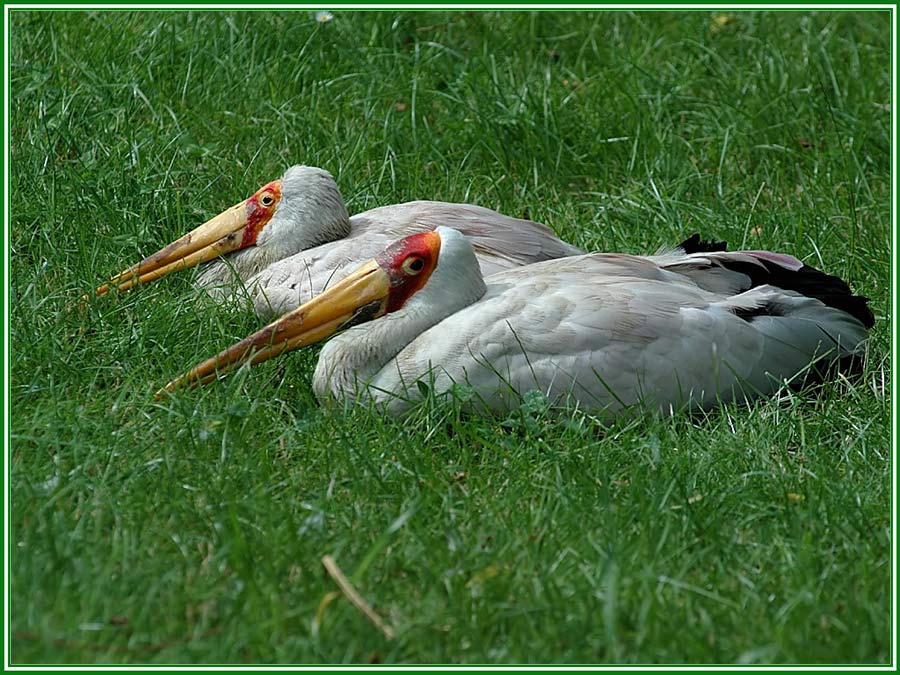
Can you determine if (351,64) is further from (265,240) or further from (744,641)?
(744,641)

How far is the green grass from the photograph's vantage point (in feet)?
10.7


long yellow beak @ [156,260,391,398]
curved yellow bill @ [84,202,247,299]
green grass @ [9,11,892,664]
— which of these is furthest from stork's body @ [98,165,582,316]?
long yellow beak @ [156,260,391,398]

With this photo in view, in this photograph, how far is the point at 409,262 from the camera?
492 centimetres

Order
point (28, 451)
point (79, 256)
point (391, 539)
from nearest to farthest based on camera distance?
point (391, 539), point (28, 451), point (79, 256)

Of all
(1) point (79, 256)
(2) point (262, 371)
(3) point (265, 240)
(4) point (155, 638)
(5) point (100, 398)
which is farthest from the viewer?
→ (3) point (265, 240)

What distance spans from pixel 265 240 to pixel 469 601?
113 inches

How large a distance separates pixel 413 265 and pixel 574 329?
2.29 ft

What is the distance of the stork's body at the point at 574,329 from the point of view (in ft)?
14.9

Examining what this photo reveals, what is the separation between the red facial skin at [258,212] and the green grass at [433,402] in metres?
0.32

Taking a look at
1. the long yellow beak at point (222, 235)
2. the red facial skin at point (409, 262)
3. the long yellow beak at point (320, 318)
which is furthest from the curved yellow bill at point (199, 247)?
the red facial skin at point (409, 262)

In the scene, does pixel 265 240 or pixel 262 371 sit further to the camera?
pixel 265 240

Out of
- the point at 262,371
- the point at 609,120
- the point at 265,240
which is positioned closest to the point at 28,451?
the point at 262,371

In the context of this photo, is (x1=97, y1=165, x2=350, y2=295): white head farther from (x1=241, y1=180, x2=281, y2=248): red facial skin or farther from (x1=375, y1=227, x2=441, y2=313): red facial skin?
(x1=375, y1=227, x2=441, y2=313): red facial skin

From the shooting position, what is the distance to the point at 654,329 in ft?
15.3
